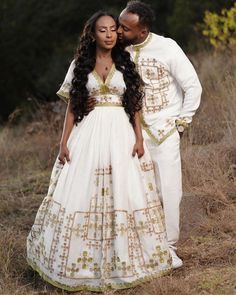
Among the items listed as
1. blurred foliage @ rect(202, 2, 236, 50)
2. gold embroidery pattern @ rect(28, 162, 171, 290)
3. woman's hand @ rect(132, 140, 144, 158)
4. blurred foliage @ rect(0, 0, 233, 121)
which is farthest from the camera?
blurred foliage @ rect(0, 0, 233, 121)

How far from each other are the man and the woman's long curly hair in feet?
0.31

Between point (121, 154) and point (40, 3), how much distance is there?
595 inches

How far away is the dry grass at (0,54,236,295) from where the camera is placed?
4.62m

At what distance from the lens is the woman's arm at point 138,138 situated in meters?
4.49

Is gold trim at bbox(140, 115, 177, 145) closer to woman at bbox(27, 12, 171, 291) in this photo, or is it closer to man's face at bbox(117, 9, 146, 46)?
woman at bbox(27, 12, 171, 291)

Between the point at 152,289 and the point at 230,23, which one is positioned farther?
the point at 230,23

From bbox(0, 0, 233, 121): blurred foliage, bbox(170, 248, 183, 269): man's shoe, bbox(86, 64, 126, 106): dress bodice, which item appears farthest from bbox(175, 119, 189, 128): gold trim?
bbox(0, 0, 233, 121): blurred foliage

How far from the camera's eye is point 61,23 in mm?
18734

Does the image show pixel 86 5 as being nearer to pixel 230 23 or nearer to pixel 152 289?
pixel 230 23

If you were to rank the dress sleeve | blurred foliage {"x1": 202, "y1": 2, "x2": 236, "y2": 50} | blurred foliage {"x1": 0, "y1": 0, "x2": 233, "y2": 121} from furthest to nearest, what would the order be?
blurred foliage {"x1": 0, "y1": 0, "x2": 233, "y2": 121}, blurred foliage {"x1": 202, "y1": 2, "x2": 236, "y2": 50}, the dress sleeve

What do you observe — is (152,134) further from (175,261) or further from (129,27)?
(175,261)

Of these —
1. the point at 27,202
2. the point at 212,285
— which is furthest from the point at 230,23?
the point at 212,285

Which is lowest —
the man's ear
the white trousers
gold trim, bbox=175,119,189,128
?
the white trousers

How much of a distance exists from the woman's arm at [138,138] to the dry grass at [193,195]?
0.80 meters
